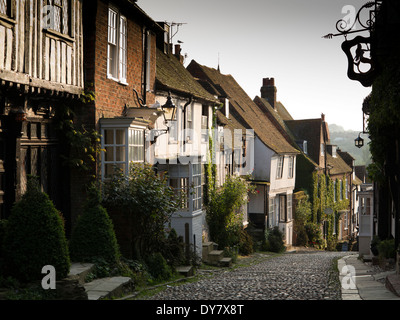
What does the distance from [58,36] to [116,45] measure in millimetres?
2819

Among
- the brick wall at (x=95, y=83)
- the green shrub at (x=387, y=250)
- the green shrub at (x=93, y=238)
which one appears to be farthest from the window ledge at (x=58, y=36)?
the green shrub at (x=387, y=250)

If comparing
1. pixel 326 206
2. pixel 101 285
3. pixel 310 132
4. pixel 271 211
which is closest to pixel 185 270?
pixel 101 285

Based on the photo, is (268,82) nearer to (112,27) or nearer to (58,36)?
(112,27)

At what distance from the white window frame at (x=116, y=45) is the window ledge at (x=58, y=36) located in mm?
1765

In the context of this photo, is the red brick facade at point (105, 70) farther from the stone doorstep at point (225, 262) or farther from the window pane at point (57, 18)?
the stone doorstep at point (225, 262)

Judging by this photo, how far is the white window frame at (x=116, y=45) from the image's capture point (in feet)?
44.8

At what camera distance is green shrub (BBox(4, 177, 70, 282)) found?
8023 millimetres

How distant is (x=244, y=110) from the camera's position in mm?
34062

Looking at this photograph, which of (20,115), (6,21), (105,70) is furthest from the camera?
(105,70)

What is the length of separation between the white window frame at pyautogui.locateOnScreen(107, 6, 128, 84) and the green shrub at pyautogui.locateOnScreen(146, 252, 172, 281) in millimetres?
4765

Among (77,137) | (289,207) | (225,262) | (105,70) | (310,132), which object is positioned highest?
(310,132)

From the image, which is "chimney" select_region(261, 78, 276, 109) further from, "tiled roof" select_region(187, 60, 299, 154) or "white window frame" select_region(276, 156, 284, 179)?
"white window frame" select_region(276, 156, 284, 179)

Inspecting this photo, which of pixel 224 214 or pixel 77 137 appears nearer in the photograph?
pixel 77 137
